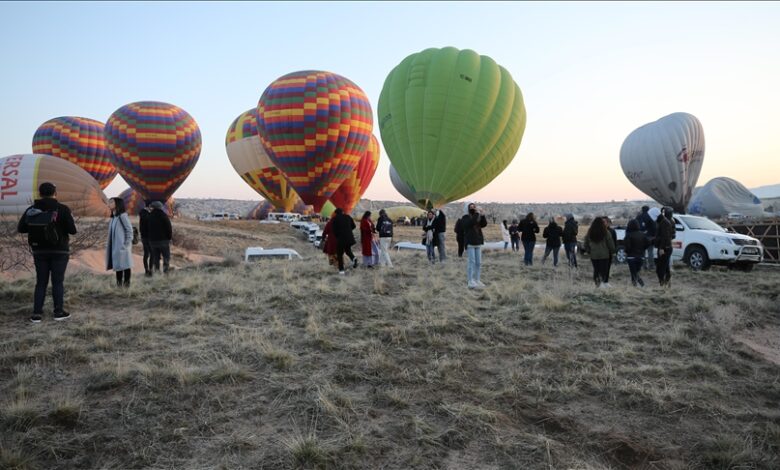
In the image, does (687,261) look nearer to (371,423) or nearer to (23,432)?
(371,423)

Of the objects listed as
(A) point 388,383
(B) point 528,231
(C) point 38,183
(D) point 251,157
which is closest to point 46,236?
(A) point 388,383

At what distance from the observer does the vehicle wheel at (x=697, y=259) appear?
15055 millimetres

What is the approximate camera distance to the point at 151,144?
3694cm

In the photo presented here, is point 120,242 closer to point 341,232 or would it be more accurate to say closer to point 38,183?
point 341,232

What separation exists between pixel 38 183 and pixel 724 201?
55916mm

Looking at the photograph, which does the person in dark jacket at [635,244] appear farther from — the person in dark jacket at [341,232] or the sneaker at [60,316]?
the sneaker at [60,316]

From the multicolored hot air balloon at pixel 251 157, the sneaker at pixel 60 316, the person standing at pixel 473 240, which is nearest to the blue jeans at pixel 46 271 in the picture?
the sneaker at pixel 60 316

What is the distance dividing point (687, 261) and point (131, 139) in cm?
3446

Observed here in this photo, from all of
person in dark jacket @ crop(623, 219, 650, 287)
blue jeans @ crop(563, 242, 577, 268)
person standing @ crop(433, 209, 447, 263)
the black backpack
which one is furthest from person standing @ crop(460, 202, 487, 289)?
the black backpack

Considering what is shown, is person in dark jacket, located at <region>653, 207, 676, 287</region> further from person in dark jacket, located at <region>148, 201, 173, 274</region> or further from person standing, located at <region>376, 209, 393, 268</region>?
person in dark jacket, located at <region>148, 201, 173, 274</region>

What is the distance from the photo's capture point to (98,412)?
4.10 meters

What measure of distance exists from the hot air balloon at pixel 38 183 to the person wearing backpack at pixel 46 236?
2206cm

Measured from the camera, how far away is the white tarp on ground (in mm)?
51125

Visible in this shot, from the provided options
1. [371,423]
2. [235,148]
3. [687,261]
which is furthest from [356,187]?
[371,423]
